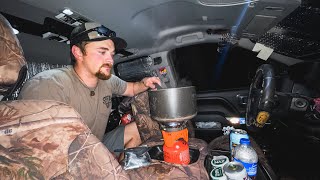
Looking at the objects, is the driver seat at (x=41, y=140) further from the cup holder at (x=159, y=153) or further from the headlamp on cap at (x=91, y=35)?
the headlamp on cap at (x=91, y=35)

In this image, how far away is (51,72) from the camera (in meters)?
2.32

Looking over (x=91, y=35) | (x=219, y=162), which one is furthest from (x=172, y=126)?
(x=91, y=35)

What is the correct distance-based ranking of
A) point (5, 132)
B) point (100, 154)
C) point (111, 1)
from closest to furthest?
point (5, 132) → point (100, 154) → point (111, 1)

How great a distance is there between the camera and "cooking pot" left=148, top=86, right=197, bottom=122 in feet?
5.70

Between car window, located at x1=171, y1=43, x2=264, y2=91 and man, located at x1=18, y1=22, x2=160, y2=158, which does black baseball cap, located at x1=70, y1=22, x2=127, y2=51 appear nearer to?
man, located at x1=18, y1=22, x2=160, y2=158

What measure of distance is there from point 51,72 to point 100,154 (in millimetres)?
1678

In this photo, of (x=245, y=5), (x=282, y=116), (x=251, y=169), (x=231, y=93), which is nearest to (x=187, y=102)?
(x=251, y=169)

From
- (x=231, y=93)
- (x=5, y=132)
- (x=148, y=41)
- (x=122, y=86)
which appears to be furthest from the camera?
(x=231, y=93)

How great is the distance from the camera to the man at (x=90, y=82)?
2.16 metres

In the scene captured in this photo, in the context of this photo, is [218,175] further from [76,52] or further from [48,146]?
[76,52]

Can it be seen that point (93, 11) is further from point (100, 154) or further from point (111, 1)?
point (100, 154)

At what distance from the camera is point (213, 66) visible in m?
5.32

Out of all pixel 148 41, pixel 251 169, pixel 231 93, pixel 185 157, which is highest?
pixel 148 41

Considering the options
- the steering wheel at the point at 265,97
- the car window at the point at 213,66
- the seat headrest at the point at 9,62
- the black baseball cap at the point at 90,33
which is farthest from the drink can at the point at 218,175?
the car window at the point at 213,66
